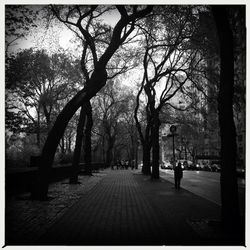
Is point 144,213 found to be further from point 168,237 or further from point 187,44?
point 187,44

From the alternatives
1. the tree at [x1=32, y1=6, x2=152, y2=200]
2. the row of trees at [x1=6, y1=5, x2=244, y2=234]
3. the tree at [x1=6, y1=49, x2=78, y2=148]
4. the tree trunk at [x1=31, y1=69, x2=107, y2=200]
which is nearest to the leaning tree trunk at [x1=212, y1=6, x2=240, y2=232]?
the row of trees at [x1=6, y1=5, x2=244, y2=234]

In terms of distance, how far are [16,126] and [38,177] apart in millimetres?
14236

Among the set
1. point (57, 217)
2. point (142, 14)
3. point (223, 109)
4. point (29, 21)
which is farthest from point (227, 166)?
point (29, 21)

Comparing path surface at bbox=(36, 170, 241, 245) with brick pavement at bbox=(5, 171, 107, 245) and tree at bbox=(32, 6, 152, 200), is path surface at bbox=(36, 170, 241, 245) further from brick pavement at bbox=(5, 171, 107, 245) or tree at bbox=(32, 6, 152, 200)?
tree at bbox=(32, 6, 152, 200)

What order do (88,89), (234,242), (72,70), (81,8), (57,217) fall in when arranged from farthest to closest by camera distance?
(72,70), (81,8), (88,89), (57,217), (234,242)

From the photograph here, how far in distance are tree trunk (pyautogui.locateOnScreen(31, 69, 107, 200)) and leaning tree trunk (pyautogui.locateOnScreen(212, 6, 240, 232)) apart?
6.63 metres

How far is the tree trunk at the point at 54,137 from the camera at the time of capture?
12.3 meters

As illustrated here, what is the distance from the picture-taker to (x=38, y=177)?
12305 millimetres

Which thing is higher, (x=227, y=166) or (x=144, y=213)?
(x=227, y=166)

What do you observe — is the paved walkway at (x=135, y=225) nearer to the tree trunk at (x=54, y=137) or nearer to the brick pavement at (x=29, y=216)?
the brick pavement at (x=29, y=216)

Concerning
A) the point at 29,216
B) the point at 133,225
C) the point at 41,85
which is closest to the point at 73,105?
the point at 29,216

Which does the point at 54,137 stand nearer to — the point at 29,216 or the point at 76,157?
the point at 29,216

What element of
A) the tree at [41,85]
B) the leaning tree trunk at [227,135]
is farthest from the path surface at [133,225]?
the tree at [41,85]

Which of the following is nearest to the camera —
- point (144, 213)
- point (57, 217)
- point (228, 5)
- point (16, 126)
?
A: point (228, 5)
